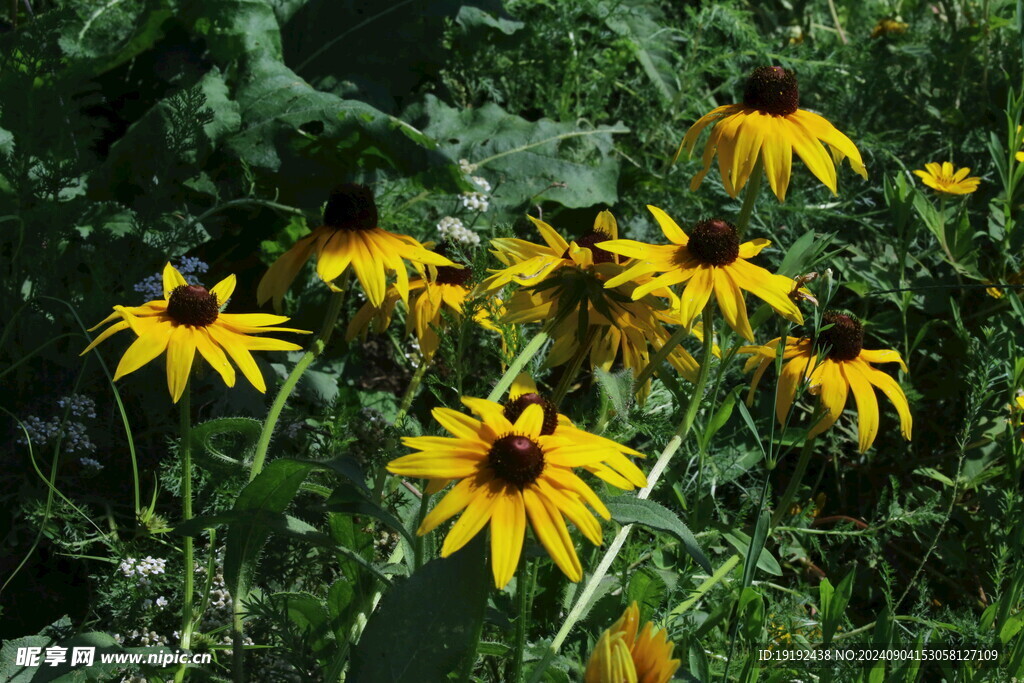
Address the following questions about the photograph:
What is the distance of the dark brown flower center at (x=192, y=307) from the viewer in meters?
1.77

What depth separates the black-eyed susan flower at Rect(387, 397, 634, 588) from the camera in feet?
4.29

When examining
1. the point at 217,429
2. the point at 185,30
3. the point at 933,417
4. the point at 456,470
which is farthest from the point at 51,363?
the point at 933,417

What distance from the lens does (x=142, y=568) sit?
1.96m

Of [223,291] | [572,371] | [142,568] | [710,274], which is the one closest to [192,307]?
[223,291]

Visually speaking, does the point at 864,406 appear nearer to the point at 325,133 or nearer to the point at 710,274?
the point at 710,274

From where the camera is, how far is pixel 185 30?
11.5 ft

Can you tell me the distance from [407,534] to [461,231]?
1.03 metres

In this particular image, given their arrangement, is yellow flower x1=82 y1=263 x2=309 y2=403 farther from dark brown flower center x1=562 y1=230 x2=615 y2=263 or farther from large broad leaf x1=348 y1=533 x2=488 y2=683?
dark brown flower center x1=562 y1=230 x2=615 y2=263

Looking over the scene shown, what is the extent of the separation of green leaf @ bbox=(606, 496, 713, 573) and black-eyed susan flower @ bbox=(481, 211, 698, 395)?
28 centimetres

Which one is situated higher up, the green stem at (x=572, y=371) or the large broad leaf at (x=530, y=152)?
the green stem at (x=572, y=371)

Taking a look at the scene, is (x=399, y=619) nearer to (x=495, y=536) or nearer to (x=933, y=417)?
(x=495, y=536)

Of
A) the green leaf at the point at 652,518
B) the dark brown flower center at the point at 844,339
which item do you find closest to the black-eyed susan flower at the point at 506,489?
the green leaf at the point at 652,518

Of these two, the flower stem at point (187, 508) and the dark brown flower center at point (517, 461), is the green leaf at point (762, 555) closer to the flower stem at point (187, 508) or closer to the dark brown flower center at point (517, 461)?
the dark brown flower center at point (517, 461)

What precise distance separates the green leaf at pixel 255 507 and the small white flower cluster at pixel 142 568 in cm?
36
